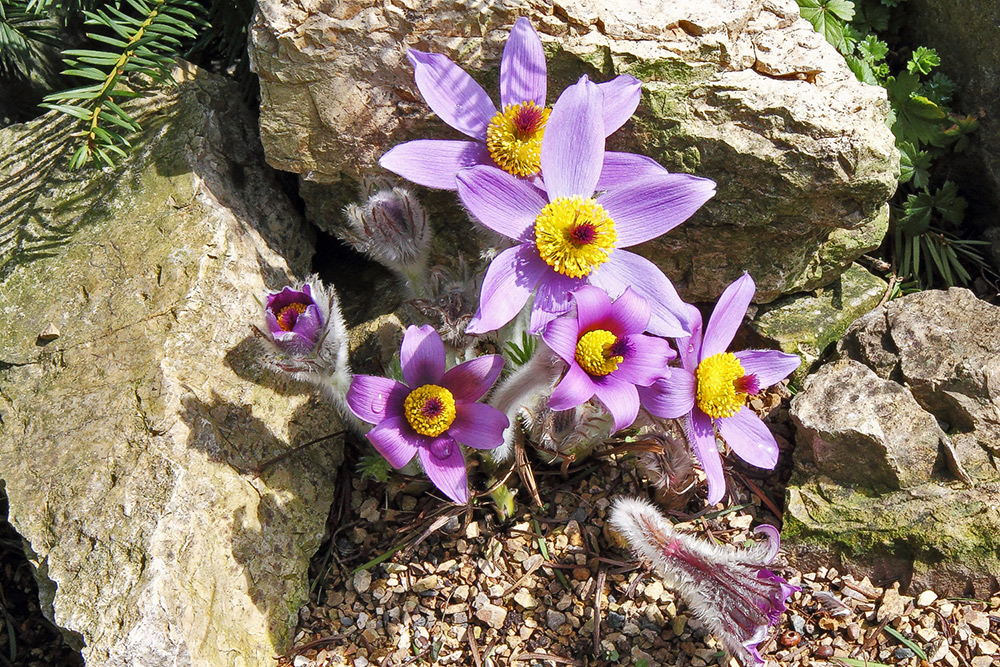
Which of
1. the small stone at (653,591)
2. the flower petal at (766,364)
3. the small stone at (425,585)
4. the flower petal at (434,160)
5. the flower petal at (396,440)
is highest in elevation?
the flower petal at (434,160)

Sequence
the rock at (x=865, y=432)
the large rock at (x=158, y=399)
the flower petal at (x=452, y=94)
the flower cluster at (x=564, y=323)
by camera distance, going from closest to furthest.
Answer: the flower cluster at (x=564, y=323) → the large rock at (x=158, y=399) → the flower petal at (x=452, y=94) → the rock at (x=865, y=432)

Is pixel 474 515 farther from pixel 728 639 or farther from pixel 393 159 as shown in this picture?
pixel 393 159

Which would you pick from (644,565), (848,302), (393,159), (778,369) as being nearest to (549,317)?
(393,159)

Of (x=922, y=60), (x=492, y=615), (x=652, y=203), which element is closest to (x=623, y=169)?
(x=652, y=203)

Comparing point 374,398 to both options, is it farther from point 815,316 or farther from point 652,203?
point 815,316

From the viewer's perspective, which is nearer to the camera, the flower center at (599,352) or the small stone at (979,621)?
the flower center at (599,352)

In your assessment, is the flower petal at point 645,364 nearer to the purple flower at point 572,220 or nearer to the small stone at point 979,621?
the purple flower at point 572,220

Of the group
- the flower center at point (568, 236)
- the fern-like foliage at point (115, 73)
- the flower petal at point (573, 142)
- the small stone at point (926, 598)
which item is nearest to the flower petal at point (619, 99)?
the flower petal at point (573, 142)
